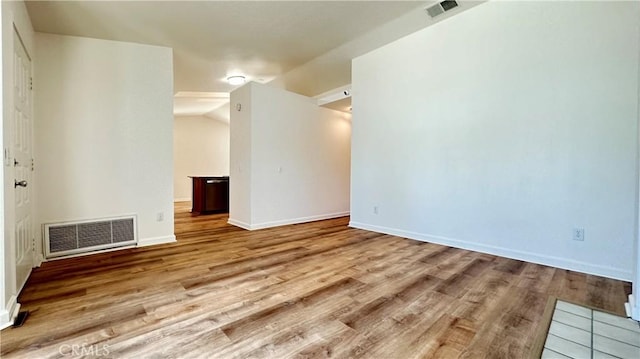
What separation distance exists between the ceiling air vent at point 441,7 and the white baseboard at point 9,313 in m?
4.43

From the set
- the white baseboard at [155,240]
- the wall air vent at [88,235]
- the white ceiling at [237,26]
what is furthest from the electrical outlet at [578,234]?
the wall air vent at [88,235]

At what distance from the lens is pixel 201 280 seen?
2396mm

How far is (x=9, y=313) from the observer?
169 cm

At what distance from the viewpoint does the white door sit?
218 centimetres

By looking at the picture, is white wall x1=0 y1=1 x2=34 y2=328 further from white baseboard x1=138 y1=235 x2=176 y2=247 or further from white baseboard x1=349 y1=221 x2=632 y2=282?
white baseboard x1=349 y1=221 x2=632 y2=282

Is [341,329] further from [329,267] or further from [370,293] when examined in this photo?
[329,267]

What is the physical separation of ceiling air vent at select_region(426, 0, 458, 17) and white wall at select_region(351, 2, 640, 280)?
10.9 inches

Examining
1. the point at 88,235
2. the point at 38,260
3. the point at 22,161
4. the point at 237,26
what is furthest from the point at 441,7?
the point at 38,260

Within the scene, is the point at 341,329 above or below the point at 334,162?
below

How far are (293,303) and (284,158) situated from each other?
3.37m

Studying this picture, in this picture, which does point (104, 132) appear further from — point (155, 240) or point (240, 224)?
point (240, 224)

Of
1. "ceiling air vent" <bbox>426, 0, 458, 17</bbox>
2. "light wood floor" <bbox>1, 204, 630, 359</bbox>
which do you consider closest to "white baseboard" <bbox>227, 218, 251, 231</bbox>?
"light wood floor" <bbox>1, 204, 630, 359</bbox>

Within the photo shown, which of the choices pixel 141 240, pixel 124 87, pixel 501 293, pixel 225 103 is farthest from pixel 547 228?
pixel 225 103

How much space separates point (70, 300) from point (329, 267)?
2.02 meters
